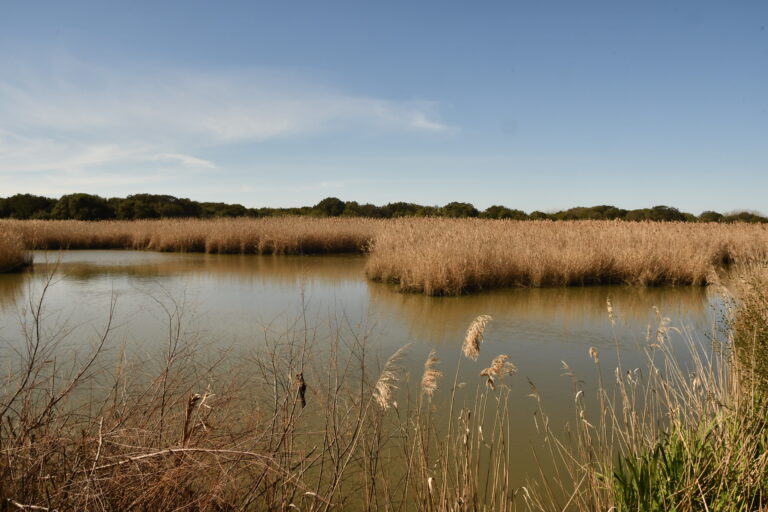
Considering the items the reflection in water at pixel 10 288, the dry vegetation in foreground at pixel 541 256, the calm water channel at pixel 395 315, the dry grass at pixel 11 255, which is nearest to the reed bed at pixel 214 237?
the dry vegetation in foreground at pixel 541 256

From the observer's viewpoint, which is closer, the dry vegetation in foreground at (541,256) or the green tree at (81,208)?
the dry vegetation in foreground at (541,256)

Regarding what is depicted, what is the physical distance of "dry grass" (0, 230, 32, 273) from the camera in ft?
36.5

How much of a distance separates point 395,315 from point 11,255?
374 inches

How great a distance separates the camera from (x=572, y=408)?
3.59 m

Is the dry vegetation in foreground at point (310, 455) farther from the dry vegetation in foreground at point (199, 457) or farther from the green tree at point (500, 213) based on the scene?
the green tree at point (500, 213)

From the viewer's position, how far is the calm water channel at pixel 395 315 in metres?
4.48

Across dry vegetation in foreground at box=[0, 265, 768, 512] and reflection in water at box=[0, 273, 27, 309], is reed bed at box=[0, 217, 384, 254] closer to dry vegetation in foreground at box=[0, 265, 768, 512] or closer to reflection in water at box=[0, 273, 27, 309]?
reflection in water at box=[0, 273, 27, 309]

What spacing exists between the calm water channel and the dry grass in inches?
29.8

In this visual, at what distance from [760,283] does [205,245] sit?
15458mm

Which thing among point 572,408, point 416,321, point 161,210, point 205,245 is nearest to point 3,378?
point 572,408

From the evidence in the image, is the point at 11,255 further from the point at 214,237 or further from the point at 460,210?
the point at 460,210

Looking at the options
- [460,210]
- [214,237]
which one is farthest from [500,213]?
[214,237]

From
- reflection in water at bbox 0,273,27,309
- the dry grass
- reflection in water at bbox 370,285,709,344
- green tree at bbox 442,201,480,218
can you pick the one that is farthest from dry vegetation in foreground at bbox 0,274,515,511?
green tree at bbox 442,201,480,218

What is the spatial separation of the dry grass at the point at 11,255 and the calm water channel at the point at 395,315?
0.76 metres
